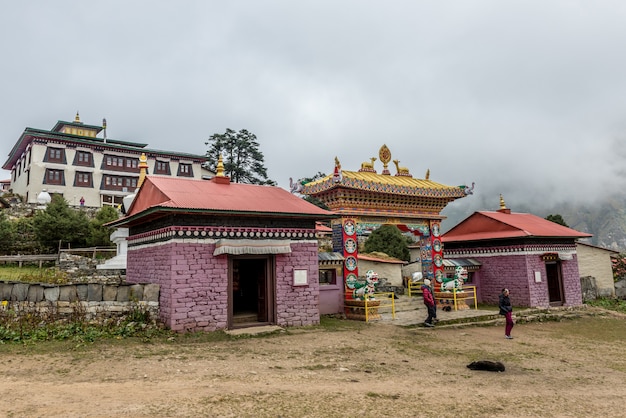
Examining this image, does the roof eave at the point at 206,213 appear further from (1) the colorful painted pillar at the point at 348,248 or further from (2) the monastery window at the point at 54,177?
(2) the monastery window at the point at 54,177

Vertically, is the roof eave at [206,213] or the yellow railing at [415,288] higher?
the roof eave at [206,213]

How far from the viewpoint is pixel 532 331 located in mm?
14031

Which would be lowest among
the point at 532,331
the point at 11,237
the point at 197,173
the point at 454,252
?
the point at 532,331

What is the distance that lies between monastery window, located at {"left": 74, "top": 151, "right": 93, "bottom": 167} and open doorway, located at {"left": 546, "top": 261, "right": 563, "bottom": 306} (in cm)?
4366

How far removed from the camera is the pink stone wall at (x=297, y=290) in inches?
499

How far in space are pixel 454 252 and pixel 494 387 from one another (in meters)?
15.6

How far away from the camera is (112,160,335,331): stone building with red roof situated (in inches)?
439

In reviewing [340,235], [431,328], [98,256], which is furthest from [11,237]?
[431,328]

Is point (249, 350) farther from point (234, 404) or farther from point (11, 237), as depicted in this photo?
point (11, 237)

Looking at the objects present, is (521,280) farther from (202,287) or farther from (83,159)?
(83,159)

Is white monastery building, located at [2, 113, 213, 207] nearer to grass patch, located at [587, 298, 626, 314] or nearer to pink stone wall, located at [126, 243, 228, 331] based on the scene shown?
pink stone wall, located at [126, 243, 228, 331]

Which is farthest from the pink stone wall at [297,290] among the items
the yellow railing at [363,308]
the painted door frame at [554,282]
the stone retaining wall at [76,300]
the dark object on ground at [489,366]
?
the painted door frame at [554,282]

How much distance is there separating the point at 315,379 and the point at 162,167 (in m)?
46.3

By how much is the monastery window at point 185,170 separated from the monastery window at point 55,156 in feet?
39.4
